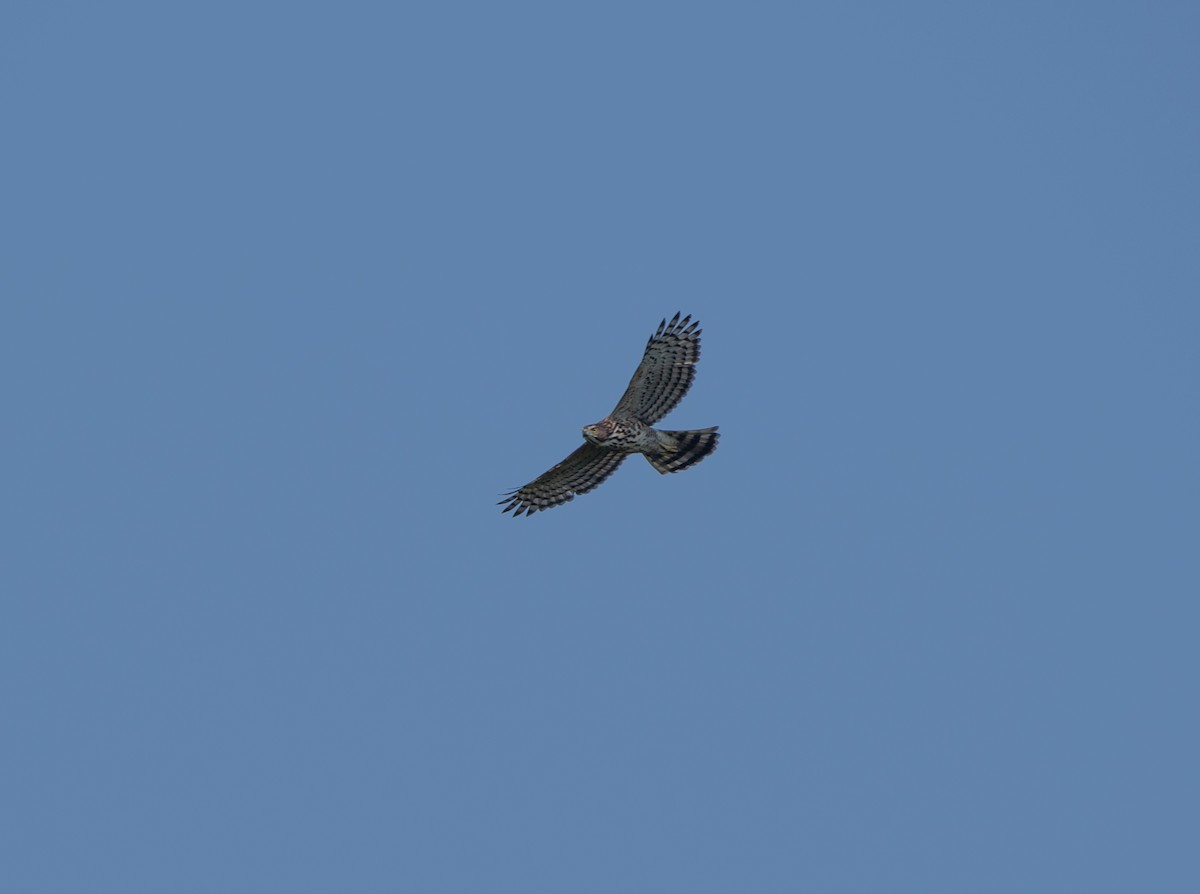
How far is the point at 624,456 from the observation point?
104ft

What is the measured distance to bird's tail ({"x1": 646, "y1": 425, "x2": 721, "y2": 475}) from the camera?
102ft

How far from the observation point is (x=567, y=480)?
32.0m

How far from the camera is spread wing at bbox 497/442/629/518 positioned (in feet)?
103

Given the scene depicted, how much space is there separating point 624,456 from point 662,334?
211 centimetres

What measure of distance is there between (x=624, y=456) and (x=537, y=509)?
1.67 meters

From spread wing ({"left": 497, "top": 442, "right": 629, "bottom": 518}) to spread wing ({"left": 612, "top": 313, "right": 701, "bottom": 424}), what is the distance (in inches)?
35.4

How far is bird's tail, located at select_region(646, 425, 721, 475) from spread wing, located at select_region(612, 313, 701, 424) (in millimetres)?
449

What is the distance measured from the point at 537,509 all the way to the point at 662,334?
3.57 metres

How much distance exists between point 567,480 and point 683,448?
202 cm

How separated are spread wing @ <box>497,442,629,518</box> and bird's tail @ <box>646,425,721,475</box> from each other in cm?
72

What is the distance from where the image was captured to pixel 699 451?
3097 cm

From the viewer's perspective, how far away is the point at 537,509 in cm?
3234

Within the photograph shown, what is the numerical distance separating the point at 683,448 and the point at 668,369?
1.20 meters

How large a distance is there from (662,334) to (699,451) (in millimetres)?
1803
